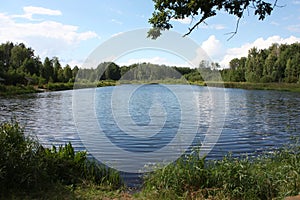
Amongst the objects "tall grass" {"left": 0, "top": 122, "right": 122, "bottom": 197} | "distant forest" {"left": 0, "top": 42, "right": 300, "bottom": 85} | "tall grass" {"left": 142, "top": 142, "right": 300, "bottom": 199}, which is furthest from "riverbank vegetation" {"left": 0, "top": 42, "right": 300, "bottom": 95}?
"tall grass" {"left": 142, "top": 142, "right": 300, "bottom": 199}

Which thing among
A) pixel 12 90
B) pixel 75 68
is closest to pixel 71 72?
pixel 75 68

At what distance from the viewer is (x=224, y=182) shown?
6125 millimetres

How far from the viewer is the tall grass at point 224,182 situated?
586 centimetres

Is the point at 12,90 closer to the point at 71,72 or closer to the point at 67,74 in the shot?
the point at 67,74

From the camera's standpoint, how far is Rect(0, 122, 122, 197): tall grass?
5.84 m

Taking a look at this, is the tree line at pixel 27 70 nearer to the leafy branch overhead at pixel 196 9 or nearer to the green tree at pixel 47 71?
the green tree at pixel 47 71

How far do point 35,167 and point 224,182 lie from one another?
3.50 metres

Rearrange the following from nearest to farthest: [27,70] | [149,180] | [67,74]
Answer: [149,180], [27,70], [67,74]

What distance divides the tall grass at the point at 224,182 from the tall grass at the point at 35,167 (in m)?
1.38

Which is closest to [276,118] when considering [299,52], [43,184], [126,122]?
[126,122]

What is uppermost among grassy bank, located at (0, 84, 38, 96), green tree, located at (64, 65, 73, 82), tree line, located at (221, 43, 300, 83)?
tree line, located at (221, 43, 300, 83)

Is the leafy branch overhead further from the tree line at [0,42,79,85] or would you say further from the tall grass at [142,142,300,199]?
the tree line at [0,42,79,85]

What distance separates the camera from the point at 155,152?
41.3 feet

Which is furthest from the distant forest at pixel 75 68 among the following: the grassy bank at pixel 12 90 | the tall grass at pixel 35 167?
the tall grass at pixel 35 167
